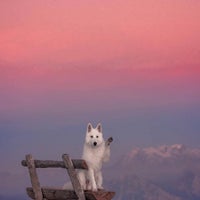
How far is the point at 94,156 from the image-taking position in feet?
58.2

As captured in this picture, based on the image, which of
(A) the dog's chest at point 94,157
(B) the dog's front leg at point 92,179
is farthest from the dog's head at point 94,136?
(B) the dog's front leg at point 92,179

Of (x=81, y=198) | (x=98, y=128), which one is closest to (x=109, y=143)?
(x=98, y=128)

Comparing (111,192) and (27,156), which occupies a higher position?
(27,156)

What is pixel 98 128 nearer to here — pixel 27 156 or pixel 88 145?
pixel 88 145

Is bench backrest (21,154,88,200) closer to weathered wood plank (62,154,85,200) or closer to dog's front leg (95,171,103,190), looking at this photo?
weathered wood plank (62,154,85,200)

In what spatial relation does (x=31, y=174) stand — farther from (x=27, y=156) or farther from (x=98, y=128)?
(x=98, y=128)

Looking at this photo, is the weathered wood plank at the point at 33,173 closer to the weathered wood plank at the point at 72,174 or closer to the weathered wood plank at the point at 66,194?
the weathered wood plank at the point at 66,194

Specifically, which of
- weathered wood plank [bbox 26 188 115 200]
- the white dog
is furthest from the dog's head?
weathered wood plank [bbox 26 188 115 200]

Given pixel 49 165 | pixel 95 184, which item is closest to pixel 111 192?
pixel 95 184

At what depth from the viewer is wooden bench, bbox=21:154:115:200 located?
17188 mm

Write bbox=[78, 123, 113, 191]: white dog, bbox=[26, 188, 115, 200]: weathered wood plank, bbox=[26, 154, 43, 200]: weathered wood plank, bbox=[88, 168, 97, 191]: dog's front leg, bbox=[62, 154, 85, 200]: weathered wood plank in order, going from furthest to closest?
1. bbox=[26, 154, 43, 200]: weathered wood plank
2. bbox=[78, 123, 113, 191]: white dog
3. bbox=[88, 168, 97, 191]: dog's front leg
4. bbox=[62, 154, 85, 200]: weathered wood plank
5. bbox=[26, 188, 115, 200]: weathered wood plank

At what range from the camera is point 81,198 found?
17125 millimetres

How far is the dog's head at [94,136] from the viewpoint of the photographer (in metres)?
17.9

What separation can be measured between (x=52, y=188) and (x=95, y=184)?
3.59ft
